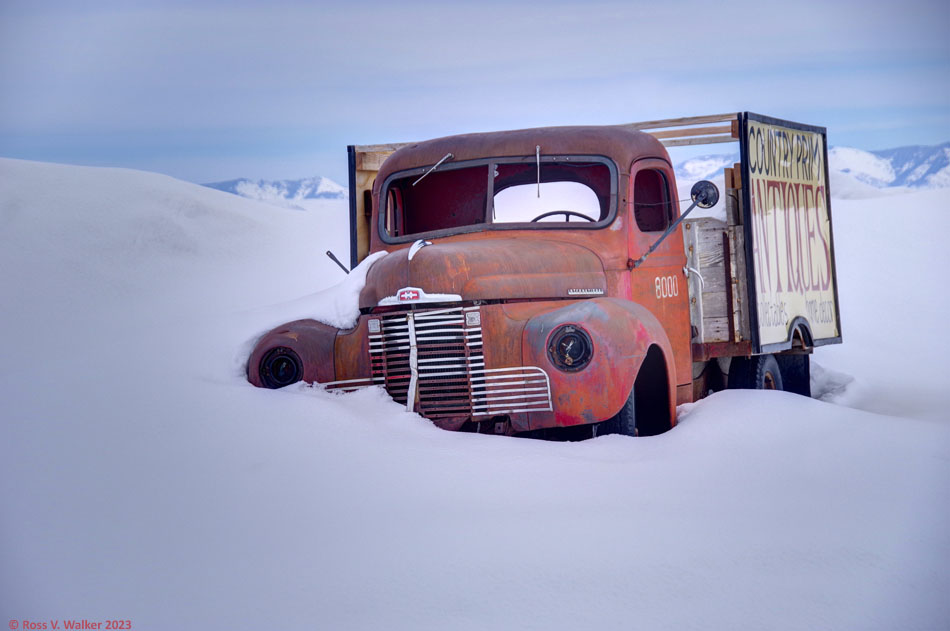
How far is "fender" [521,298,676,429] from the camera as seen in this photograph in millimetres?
5129

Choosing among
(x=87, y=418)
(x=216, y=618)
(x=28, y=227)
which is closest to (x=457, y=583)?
(x=216, y=618)

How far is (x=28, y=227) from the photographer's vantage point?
18.5 metres

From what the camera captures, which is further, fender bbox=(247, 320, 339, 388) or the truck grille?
fender bbox=(247, 320, 339, 388)

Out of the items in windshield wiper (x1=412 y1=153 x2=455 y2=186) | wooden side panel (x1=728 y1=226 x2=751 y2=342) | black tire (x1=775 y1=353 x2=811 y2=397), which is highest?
windshield wiper (x1=412 y1=153 x2=455 y2=186)

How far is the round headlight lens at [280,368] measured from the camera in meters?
5.93

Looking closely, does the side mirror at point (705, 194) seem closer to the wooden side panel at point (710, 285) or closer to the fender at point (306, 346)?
the wooden side panel at point (710, 285)

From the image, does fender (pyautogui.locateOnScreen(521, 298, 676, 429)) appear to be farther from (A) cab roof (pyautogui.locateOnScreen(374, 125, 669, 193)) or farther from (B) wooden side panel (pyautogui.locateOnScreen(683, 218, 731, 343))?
(B) wooden side panel (pyautogui.locateOnScreen(683, 218, 731, 343))

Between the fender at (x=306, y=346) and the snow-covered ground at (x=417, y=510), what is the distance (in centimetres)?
21

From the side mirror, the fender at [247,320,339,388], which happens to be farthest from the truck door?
the fender at [247,320,339,388]

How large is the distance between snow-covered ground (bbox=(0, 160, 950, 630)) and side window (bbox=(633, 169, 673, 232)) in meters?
1.39

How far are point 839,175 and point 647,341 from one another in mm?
30669

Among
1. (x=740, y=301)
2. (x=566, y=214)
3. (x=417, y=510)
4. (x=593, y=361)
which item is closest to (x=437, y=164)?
(x=566, y=214)

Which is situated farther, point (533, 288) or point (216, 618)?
point (533, 288)

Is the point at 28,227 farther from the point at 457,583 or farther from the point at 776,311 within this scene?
the point at 457,583
